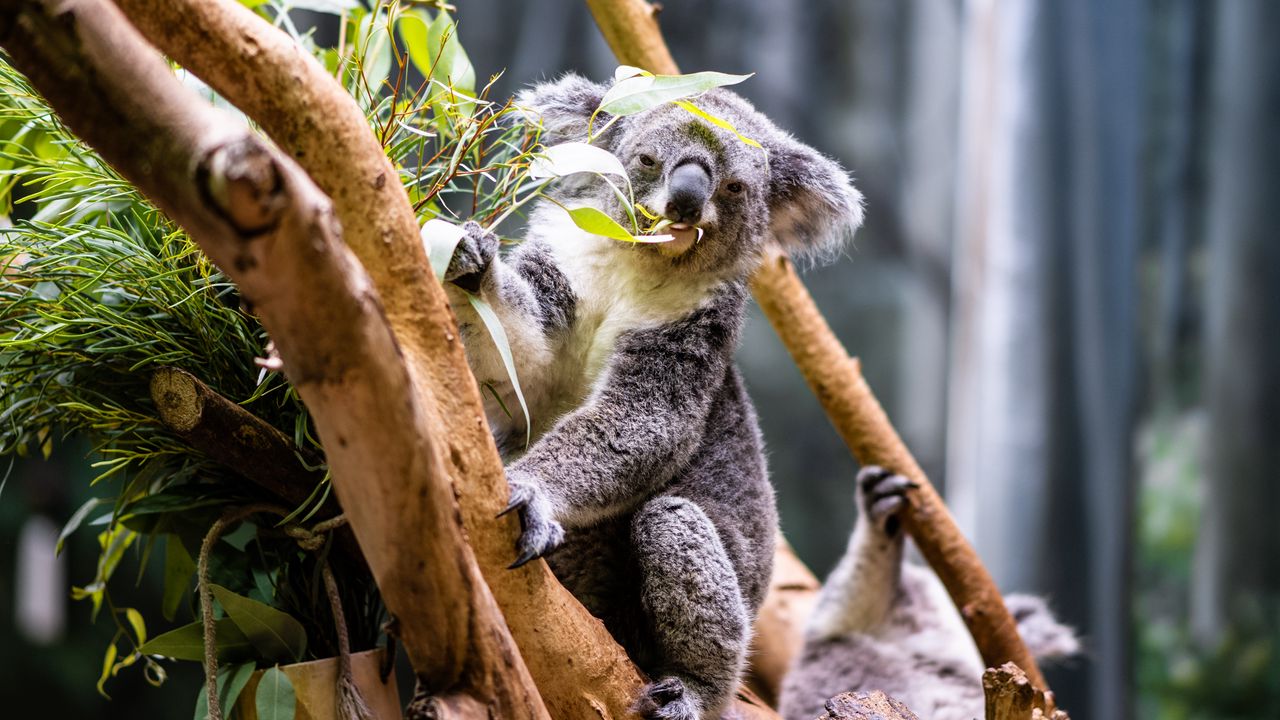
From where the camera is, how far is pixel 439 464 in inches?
39.3

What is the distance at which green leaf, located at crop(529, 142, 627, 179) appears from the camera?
1.39 m

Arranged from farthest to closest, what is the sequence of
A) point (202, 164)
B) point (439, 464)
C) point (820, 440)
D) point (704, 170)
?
point (820, 440)
point (704, 170)
point (439, 464)
point (202, 164)

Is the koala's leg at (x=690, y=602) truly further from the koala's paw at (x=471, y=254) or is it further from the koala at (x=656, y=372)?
the koala's paw at (x=471, y=254)

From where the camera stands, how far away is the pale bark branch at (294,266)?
0.74 m

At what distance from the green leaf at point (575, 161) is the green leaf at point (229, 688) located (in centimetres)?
88

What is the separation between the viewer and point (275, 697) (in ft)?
4.29

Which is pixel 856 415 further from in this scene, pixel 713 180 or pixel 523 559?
pixel 523 559

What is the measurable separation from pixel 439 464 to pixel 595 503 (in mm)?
527

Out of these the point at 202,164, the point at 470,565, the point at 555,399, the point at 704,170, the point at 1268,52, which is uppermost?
the point at 1268,52

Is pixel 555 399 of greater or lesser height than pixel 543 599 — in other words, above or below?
above

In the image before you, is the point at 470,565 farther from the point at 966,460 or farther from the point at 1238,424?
the point at 1238,424

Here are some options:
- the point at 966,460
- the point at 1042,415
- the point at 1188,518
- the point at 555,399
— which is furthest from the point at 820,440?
the point at 555,399

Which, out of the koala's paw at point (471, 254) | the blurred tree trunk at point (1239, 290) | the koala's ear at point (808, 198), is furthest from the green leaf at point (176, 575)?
the blurred tree trunk at point (1239, 290)

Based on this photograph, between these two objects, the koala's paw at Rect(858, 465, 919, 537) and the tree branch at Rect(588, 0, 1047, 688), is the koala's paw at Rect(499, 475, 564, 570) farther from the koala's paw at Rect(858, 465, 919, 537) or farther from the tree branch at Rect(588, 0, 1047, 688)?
the koala's paw at Rect(858, 465, 919, 537)
